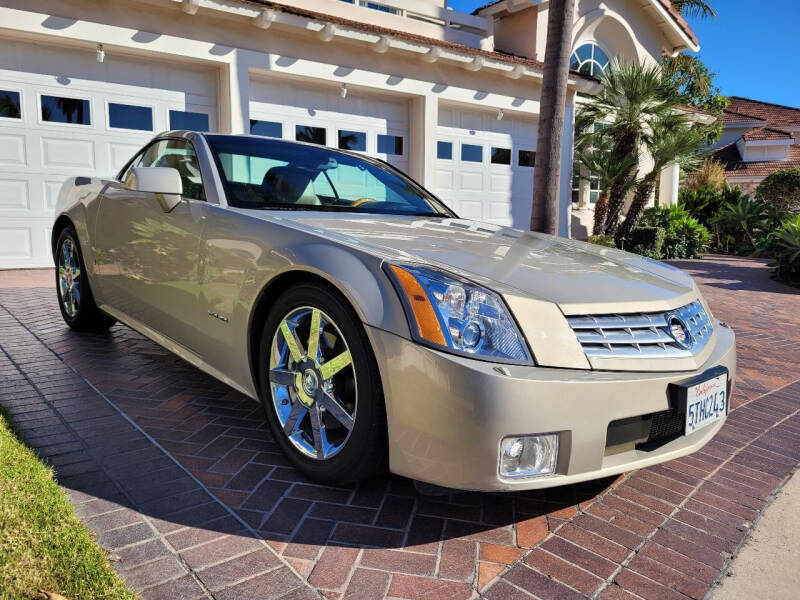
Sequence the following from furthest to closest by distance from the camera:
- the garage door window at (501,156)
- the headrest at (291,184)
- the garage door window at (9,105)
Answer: the garage door window at (501,156)
the garage door window at (9,105)
the headrest at (291,184)

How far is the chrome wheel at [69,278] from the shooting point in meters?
4.64

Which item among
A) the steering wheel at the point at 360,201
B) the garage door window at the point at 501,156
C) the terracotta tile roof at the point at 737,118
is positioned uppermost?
the terracotta tile roof at the point at 737,118

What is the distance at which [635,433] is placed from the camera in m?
2.17

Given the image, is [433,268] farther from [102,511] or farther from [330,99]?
[330,99]

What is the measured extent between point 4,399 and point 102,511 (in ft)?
5.02

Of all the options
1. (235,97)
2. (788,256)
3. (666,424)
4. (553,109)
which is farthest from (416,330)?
(788,256)

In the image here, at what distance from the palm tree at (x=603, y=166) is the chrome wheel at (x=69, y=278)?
11.8 metres

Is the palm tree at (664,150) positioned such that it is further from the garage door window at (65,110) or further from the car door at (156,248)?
the car door at (156,248)

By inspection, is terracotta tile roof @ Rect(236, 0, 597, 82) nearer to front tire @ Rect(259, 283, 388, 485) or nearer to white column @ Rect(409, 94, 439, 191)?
white column @ Rect(409, 94, 439, 191)

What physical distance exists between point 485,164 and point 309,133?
3877 mm

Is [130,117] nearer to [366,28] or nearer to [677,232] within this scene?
[366,28]

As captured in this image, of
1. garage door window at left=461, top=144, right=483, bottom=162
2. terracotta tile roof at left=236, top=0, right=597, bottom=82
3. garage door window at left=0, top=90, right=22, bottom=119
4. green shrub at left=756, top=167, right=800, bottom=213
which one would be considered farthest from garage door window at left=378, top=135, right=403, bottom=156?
green shrub at left=756, top=167, right=800, bottom=213

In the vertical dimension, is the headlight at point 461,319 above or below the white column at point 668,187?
below

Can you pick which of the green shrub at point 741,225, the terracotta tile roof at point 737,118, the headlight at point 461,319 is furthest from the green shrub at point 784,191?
the headlight at point 461,319
